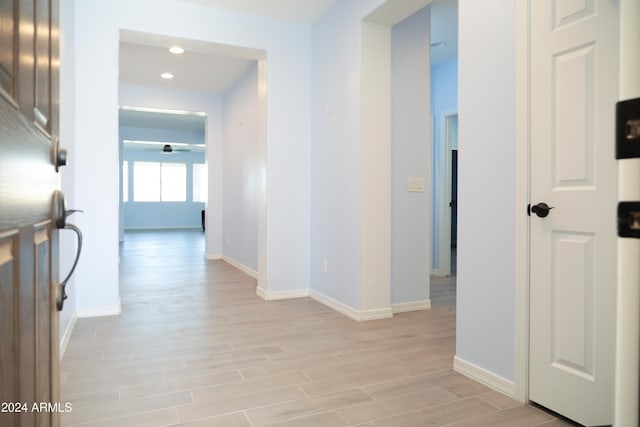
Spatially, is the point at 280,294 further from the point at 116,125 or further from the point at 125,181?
the point at 125,181

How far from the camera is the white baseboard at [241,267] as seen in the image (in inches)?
207

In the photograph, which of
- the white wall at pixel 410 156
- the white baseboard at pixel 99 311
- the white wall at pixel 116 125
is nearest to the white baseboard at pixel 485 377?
the white wall at pixel 410 156

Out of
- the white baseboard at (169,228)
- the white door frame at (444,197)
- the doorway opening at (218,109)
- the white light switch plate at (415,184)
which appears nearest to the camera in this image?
the white light switch plate at (415,184)

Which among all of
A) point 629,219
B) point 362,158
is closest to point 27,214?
point 629,219

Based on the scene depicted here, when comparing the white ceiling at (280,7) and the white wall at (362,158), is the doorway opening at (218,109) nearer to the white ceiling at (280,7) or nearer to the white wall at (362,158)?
the white ceiling at (280,7)

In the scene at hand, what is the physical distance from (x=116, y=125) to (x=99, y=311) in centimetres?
153

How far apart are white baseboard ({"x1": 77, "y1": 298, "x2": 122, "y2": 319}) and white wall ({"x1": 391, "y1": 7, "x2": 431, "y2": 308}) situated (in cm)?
231

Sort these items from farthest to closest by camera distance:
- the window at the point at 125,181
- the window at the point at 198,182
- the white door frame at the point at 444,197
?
the window at the point at 198,182, the window at the point at 125,181, the white door frame at the point at 444,197

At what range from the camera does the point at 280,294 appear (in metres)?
4.04

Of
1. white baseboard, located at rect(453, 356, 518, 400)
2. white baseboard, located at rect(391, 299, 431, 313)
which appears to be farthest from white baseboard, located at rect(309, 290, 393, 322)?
white baseboard, located at rect(453, 356, 518, 400)

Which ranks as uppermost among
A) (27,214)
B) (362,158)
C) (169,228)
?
(362,158)

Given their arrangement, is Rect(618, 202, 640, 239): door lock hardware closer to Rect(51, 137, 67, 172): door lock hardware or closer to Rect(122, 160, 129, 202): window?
Rect(51, 137, 67, 172): door lock hardware

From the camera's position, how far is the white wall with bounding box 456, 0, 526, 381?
6.51 feet

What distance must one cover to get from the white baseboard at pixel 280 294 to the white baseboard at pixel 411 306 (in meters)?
0.96
